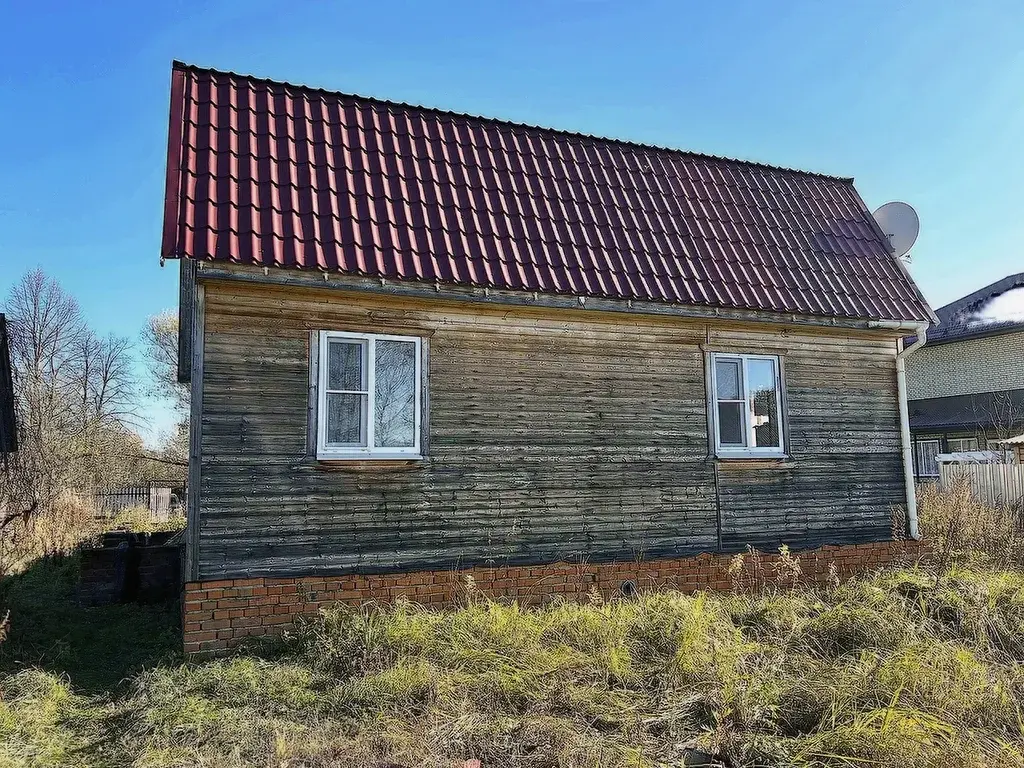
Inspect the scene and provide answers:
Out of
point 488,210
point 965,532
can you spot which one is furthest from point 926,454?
point 488,210

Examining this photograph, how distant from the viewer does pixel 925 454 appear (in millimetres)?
31984

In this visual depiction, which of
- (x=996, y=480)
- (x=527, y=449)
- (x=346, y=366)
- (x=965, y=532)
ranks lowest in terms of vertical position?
(x=965, y=532)

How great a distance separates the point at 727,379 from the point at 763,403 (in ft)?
2.09

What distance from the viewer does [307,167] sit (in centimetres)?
860

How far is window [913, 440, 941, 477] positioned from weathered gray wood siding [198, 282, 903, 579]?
24.1 meters

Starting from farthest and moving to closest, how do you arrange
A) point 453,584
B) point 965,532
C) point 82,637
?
point 965,532, point 82,637, point 453,584

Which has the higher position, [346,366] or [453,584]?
[346,366]

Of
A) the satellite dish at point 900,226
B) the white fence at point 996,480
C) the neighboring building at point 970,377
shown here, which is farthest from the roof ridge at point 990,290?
the satellite dish at point 900,226

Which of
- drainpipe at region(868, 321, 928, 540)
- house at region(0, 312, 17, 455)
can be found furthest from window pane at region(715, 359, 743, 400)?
house at region(0, 312, 17, 455)

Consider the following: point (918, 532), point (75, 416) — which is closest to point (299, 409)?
point (918, 532)

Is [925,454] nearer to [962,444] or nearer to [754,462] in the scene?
[962,444]

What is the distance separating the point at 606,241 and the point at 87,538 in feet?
38.3

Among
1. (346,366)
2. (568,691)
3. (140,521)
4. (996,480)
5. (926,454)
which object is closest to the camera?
(568,691)

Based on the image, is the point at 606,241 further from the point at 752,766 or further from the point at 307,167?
the point at 752,766
